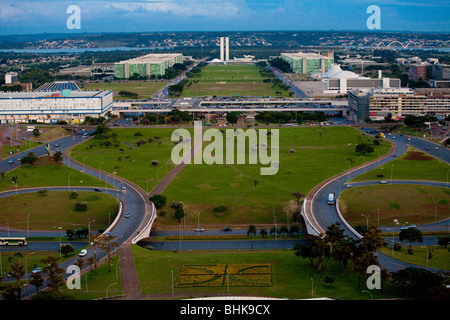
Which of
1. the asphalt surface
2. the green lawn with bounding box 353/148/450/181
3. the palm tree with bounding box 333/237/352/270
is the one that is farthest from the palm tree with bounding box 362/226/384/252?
the green lawn with bounding box 353/148/450/181

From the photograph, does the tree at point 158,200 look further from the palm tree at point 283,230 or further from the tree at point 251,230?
the palm tree at point 283,230

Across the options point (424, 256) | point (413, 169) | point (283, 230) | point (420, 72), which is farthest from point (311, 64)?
point (424, 256)

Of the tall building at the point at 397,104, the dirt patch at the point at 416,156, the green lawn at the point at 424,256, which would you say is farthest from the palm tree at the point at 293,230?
the tall building at the point at 397,104

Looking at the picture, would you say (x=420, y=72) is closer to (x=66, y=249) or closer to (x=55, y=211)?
(x=55, y=211)

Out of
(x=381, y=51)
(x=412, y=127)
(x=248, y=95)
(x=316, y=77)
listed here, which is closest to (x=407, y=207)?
(x=412, y=127)

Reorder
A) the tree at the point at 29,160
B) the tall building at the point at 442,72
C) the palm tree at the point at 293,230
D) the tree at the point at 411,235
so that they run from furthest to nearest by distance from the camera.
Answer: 1. the tall building at the point at 442,72
2. the tree at the point at 29,160
3. the palm tree at the point at 293,230
4. the tree at the point at 411,235

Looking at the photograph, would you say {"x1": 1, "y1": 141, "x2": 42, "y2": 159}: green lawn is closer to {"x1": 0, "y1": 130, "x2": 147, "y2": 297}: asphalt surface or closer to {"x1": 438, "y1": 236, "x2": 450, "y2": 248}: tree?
{"x1": 0, "y1": 130, "x2": 147, "y2": 297}: asphalt surface

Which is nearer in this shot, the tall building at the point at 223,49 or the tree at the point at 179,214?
the tree at the point at 179,214
